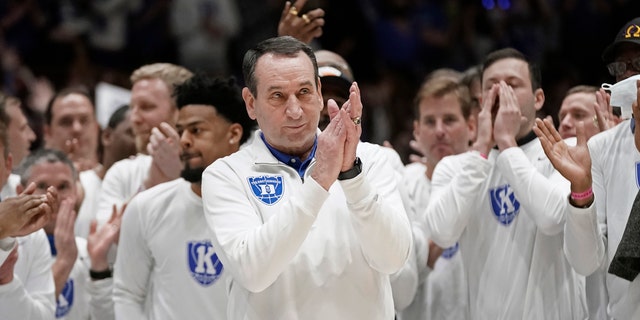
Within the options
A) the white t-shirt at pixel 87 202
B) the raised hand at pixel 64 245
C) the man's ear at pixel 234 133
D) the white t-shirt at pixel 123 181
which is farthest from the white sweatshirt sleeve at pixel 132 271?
the white t-shirt at pixel 87 202

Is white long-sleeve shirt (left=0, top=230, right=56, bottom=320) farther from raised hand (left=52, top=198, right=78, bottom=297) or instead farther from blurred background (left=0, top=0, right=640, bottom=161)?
blurred background (left=0, top=0, right=640, bottom=161)

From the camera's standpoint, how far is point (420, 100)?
698 cm

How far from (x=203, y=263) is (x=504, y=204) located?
5.44 ft

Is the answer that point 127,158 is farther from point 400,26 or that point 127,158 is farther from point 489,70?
point 400,26

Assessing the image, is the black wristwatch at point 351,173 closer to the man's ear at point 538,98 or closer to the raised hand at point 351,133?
the raised hand at point 351,133

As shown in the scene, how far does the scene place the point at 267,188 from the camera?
15.2 ft

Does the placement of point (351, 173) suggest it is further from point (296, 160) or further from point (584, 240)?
point (584, 240)

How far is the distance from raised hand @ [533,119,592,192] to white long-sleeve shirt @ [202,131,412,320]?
93 cm

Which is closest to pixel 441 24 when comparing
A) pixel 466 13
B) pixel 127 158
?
pixel 466 13

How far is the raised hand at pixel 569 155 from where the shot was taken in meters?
5.12

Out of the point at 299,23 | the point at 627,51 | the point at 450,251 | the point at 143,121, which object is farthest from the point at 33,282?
the point at 627,51

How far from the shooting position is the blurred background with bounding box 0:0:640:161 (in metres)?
11.4

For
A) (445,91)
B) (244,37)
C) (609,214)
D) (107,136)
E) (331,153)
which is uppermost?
(244,37)

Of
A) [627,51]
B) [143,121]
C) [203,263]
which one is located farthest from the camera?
[143,121]
